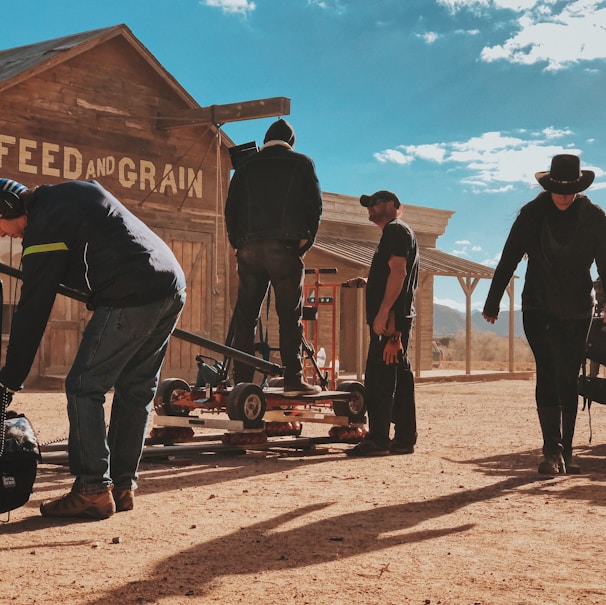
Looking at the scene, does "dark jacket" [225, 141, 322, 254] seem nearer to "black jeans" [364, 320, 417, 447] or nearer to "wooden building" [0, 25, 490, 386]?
"black jeans" [364, 320, 417, 447]

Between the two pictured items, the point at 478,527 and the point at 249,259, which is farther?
the point at 249,259

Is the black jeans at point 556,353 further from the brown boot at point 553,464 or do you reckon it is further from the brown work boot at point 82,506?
the brown work boot at point 82,506

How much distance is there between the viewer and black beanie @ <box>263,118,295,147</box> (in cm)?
783

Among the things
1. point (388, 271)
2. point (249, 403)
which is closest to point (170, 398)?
point (249, 403)

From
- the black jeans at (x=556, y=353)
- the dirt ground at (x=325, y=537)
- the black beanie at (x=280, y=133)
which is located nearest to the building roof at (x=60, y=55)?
the black beanie at (x=280, y=133)

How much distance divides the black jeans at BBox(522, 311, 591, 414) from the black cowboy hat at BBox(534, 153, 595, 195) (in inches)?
33.0

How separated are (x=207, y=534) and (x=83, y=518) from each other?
702 mm

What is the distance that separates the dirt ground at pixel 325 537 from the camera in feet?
11.9

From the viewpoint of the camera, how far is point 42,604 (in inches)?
134

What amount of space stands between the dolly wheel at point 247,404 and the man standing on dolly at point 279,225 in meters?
0.27

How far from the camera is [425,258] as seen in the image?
23562 mm

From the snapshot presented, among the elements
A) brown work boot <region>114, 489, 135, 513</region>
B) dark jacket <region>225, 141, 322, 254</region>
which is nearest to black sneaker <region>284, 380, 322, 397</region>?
dark jacket <region>225, 141, 322, 254</region>

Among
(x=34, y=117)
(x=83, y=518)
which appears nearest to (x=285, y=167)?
(x=83, y=518)

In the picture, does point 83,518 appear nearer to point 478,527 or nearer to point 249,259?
point 478,527
